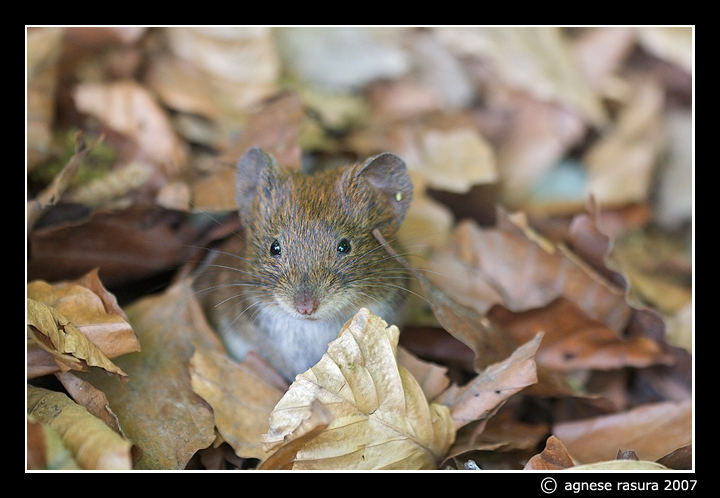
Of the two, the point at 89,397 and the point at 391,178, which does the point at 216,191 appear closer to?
the point at 391,178

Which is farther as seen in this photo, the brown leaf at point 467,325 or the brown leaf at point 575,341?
the brown leaf at point 575,341

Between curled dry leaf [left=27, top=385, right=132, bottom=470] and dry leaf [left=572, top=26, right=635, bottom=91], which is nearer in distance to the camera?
curled dry leaf [left=27, top=385, right=132, bottom=470]

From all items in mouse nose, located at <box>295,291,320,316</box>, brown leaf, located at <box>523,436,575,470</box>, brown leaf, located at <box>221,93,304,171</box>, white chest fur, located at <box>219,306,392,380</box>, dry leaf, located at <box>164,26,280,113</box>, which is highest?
dry leaf, located at <box>164,26,280,113</box>

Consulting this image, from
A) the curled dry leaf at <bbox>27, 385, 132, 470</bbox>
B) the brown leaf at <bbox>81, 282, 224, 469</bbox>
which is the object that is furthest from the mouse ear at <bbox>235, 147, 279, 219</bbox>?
the curled dry leaf at <bbox>27, 385, 132, 470</bbox>

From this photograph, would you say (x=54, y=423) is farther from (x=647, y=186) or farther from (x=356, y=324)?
(x=647, y=186)

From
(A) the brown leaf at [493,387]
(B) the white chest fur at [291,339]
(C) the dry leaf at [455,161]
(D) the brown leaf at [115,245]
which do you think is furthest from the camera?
(C) the dry leaf at [455,161]

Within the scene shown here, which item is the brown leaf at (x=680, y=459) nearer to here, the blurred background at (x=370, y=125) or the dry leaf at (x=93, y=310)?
the blurred background at (x=370, y=125)

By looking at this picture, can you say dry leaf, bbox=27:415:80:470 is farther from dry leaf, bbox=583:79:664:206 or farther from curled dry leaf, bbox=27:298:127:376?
dry leaf, bbox=583:79:664:206

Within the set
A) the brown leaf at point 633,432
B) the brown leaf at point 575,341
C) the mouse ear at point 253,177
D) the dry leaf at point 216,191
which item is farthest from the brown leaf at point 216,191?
the brown leaf at point 633,432
